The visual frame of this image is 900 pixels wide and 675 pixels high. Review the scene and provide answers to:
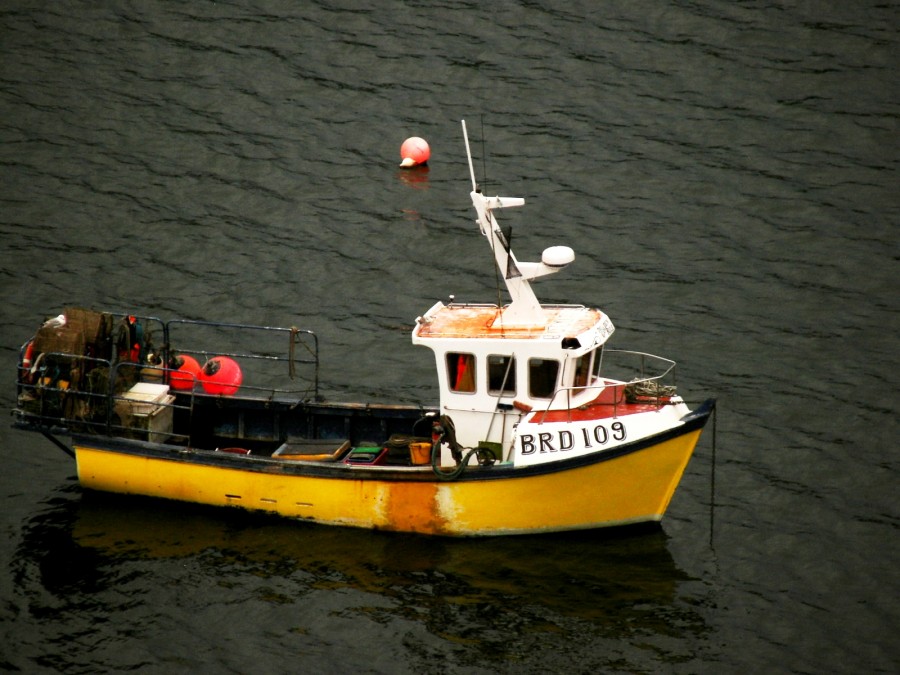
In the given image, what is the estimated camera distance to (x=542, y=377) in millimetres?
19359

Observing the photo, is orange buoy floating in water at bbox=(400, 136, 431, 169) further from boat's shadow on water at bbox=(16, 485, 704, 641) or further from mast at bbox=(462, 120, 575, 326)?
boat's shadow on water at bbox=(16, 485, 704, 641)

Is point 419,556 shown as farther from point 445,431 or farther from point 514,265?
point 514,265

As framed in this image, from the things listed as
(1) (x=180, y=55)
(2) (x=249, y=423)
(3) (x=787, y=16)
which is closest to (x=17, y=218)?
(1) (x=180, y=55)

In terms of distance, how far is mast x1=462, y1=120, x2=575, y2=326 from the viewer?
1884 centimetres

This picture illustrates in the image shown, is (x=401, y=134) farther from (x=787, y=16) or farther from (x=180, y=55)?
(x=787, y=16)

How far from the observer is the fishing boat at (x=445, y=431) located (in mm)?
18938

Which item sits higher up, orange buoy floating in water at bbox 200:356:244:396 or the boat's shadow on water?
orange buoy floating in water at bbox 200:356:244:396

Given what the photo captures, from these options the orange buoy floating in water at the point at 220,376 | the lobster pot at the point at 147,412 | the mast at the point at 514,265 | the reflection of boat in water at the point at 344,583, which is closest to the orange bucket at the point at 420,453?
the reflection of boat in water at the point at 344,583

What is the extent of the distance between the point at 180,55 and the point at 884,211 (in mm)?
19255

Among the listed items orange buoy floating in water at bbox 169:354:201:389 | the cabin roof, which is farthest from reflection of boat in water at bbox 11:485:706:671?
the cabin roof

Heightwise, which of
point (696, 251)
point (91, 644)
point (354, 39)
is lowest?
point (91, 644)

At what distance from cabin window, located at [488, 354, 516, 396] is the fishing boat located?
22 mm

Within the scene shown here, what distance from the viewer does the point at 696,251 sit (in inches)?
1117

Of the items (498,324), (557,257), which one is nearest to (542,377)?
(498,324)
